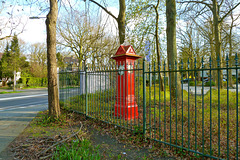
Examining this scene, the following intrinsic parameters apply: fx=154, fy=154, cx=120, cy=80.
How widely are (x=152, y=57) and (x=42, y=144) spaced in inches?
491

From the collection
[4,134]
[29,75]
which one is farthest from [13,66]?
[4,134]

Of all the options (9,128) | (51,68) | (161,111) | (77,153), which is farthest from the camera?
(161,111)

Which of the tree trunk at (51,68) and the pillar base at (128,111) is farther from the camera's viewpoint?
the tree trunk at (51,68)

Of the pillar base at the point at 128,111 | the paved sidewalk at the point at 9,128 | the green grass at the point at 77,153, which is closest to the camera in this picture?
the green grass at the point at 77,153

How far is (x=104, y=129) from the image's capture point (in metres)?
5.08

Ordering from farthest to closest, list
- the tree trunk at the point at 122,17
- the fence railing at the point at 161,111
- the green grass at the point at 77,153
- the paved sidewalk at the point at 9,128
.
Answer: the tree trunk at the point at 122,17 → the paved sidewalk at the point at 9,128 → the fence railing at the point at 161,111 → the green grass at the point at 77,153

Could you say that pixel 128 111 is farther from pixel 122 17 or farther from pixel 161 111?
pixel 122 17

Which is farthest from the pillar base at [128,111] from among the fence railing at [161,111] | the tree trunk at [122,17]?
the tree trunk at [122,17]

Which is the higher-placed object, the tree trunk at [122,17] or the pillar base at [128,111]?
the tree trunk at [122,17]

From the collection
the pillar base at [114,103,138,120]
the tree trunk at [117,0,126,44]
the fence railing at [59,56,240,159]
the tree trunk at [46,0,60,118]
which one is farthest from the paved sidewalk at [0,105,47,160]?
the tree trunk at [117,0,126,44]

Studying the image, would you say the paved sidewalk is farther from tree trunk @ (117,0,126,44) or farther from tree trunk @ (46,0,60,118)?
tree trunk @ (117,0,126,44)

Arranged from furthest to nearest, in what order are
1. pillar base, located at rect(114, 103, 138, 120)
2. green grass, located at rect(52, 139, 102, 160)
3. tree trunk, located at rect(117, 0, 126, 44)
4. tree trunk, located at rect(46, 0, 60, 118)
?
tree trunk, located at rect(117, 0, 126, 44) → tree trunk, located at rect(46, 0, 60, 118) → pillar base, located at rect(114, 103, 138, 120) → green grass, located at rect(52, 139, 102, 160)

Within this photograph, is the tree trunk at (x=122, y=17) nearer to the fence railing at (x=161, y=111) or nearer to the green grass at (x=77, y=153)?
the fence railing at (x=161, y=111)

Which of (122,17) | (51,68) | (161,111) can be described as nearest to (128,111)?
(161,111)
